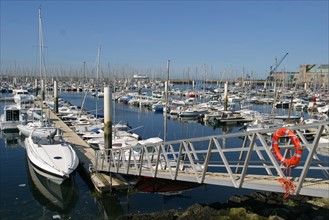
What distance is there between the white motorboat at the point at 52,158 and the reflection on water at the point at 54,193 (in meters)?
0.71

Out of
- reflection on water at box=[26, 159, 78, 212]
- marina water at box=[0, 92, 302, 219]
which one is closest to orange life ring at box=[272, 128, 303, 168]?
marina water at box=[0, 92, 302, 219]

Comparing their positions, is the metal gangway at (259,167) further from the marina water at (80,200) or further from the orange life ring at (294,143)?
the marina water at (80,200)

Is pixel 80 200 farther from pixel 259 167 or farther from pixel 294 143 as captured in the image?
pixel 294 143

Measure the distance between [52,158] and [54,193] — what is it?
6.77 feet

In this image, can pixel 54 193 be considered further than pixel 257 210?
Yes

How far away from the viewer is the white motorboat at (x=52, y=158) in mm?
17859

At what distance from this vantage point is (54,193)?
18266 mm

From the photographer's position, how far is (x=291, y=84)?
4998 inches

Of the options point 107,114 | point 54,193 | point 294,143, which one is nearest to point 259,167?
point 294,143

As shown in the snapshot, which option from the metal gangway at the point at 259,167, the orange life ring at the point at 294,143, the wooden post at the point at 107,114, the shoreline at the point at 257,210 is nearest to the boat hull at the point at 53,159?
the metal gangway at the point at 259,167

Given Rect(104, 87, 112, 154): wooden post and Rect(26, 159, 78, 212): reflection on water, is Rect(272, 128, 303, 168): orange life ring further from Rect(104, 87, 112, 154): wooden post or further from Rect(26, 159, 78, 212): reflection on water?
Rect(104, 87, 112, 154): wooden post

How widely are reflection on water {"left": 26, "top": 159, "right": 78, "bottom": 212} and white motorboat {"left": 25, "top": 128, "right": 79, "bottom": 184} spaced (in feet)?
2.34

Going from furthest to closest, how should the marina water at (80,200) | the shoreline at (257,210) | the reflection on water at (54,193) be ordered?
1. the reflection on water at (54,193)
2. the marina water at (80,200)
3. the shoreline at (257,210)

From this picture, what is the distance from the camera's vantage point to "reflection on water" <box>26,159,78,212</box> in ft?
55.5
